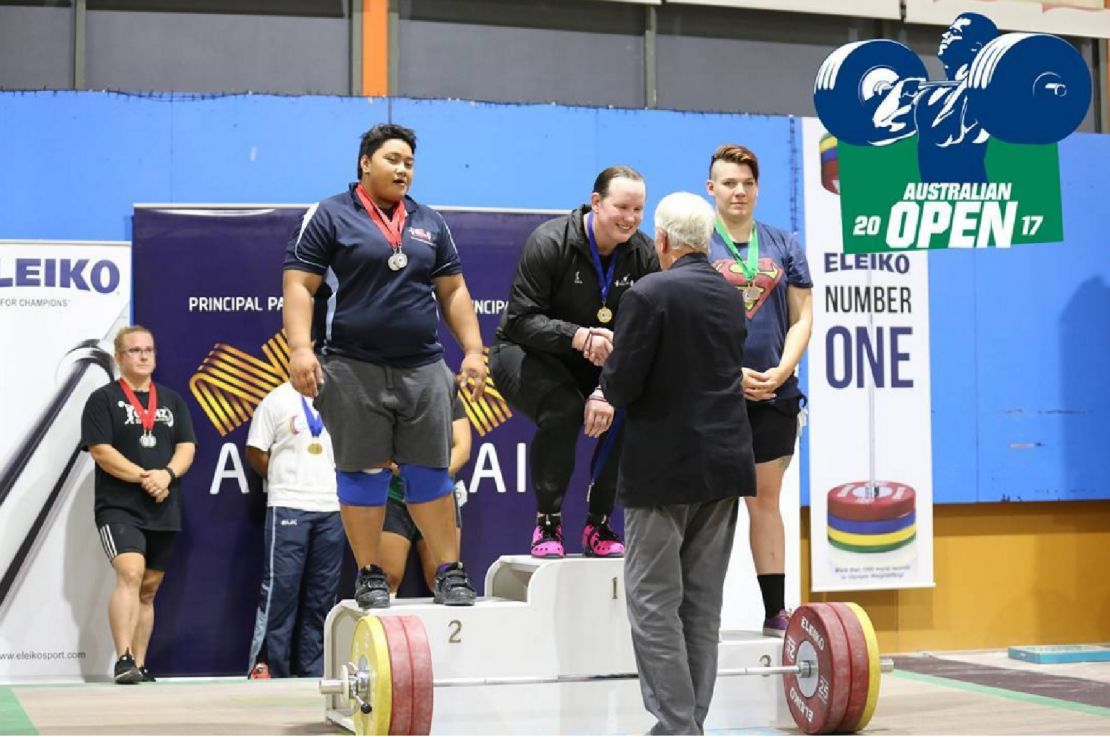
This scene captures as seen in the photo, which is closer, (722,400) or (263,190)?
(722,400)

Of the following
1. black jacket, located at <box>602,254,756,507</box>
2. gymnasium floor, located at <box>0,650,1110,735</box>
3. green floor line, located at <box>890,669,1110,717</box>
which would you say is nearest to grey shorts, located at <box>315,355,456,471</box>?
black jacket, located at <box>602,254,756,507</box>

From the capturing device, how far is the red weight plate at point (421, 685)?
3.99 m

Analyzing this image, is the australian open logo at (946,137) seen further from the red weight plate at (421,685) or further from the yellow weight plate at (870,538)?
the red weight plate at (421,685)

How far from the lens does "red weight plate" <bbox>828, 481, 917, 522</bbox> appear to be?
7.50 metres

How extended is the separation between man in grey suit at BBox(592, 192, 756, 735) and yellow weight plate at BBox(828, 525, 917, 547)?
3.70 meters

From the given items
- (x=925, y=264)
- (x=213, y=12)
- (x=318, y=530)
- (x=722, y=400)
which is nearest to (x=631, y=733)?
(x=722, y=400)

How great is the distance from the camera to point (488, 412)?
6.87m

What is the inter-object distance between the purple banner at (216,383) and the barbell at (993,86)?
224cm

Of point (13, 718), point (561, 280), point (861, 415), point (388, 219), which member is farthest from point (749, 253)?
point (861, 415)

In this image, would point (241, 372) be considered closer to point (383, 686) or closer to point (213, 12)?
point (213, 12)

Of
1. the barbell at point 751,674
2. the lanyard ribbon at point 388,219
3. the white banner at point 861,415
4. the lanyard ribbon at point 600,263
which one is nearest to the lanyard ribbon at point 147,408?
the barbell at point 751,674

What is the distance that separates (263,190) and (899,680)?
12.2 ft

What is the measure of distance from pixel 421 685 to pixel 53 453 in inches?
126

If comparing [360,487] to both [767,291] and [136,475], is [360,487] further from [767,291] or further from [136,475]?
[136,475]
